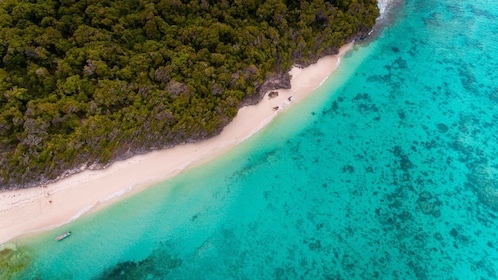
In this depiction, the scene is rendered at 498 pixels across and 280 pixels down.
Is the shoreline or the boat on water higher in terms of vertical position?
the shoreline

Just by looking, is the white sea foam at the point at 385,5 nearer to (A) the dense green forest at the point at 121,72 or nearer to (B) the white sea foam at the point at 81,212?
(A) the dense green forest at the point at 121,72

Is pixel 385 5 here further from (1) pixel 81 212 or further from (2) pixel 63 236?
(2) pixel 63 236

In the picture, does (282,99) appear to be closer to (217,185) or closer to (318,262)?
(217,185)

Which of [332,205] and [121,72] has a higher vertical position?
[121,72]

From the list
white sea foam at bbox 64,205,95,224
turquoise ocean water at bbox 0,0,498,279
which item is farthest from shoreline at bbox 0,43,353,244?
turquoise ocean water at bbox 0,0,498,279

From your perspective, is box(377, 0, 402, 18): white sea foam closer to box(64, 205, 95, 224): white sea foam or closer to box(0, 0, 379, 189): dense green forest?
box(0, 0, 379, 189): dense green forest

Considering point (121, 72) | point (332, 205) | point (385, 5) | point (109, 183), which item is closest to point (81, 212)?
point (109, 183)

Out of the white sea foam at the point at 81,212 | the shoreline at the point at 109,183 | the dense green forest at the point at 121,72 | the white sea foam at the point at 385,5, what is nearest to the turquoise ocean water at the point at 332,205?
the white sea foam at the point at 81,212
